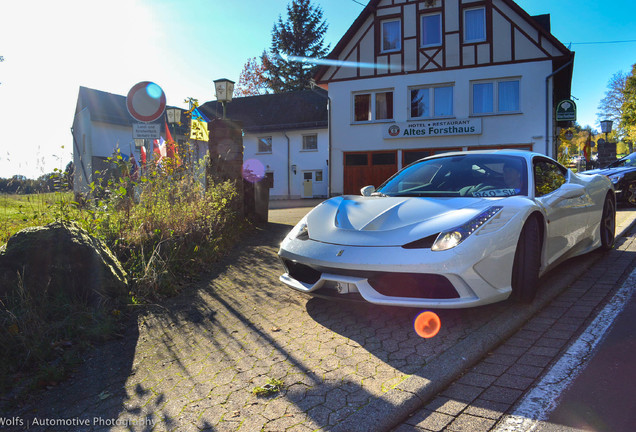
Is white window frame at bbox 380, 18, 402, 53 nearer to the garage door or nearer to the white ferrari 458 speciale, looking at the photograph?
the garage door

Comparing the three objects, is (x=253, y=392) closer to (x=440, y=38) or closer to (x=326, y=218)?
(x=326, y=218)

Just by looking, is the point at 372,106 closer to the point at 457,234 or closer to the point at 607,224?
the point at 607,224

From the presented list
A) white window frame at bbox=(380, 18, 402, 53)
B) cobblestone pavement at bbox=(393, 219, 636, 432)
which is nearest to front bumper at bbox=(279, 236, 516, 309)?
cobblestone pavement at bbox=(393, 219, 636, 432)

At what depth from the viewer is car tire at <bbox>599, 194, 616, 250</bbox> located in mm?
6035

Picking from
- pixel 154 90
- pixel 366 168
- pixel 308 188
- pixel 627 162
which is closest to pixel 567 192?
pixel 154 90

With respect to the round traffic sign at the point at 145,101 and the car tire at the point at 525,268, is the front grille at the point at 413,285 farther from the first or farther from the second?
the round traffic sign at the point at 145,101

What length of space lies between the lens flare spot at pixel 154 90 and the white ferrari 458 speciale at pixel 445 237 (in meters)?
3.53

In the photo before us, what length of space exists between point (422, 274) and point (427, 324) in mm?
502

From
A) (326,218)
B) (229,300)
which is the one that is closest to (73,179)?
(229,300)

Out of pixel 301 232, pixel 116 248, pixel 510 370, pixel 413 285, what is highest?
pixel 301 232

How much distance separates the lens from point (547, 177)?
4.70 meters

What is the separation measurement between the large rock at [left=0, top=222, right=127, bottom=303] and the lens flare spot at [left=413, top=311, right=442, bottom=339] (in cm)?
246

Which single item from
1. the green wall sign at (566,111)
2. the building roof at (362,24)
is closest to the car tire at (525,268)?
the green wall sign at (566,111)

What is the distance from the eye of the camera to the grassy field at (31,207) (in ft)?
16.2
